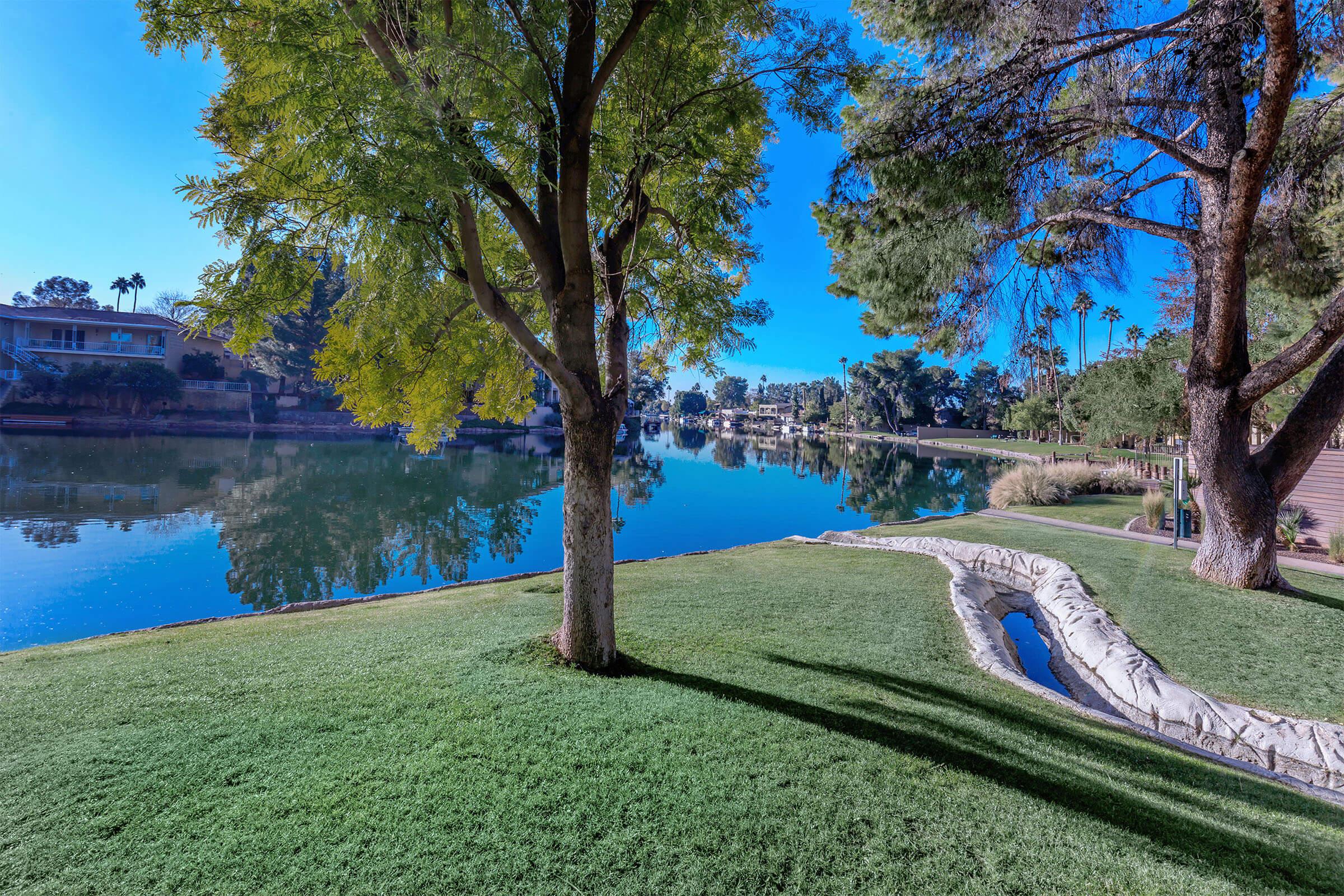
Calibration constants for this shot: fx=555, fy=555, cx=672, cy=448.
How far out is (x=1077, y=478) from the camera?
67.2 feet

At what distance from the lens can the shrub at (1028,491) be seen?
59.8 feet

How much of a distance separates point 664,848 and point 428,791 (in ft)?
3.77

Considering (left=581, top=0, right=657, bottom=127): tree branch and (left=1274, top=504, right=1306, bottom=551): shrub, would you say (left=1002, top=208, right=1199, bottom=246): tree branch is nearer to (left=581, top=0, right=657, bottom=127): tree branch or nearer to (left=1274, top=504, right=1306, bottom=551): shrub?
(left=581, top=0, right=657, bottom=127): tree branch

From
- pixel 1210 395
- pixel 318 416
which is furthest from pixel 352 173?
pixel 318 416

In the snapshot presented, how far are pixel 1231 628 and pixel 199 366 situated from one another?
63833mm

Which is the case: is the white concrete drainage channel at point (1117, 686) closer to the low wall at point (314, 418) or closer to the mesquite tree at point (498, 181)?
the mesquite tree at point (498, 181)

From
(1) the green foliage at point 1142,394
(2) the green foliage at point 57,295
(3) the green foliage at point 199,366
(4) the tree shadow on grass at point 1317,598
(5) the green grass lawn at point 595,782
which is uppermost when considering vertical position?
(2) the green foliage at point 57,295

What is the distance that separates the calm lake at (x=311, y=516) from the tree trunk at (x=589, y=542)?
7.92 m

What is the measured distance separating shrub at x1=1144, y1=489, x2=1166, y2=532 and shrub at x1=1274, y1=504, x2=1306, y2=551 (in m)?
1.95

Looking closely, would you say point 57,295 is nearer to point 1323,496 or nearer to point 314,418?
point 314,418

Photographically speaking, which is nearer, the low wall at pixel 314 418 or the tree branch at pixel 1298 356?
the tree branch at pixel 1298 356

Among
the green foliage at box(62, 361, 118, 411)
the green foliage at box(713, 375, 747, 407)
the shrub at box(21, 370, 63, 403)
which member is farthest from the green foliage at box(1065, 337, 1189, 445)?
the green foliage at box(713, 375, 747, 407)

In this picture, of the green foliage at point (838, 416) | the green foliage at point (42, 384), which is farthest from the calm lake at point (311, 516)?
the green foliage at point (838, 416)

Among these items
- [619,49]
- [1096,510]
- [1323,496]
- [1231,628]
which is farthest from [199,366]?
[1323,496]
